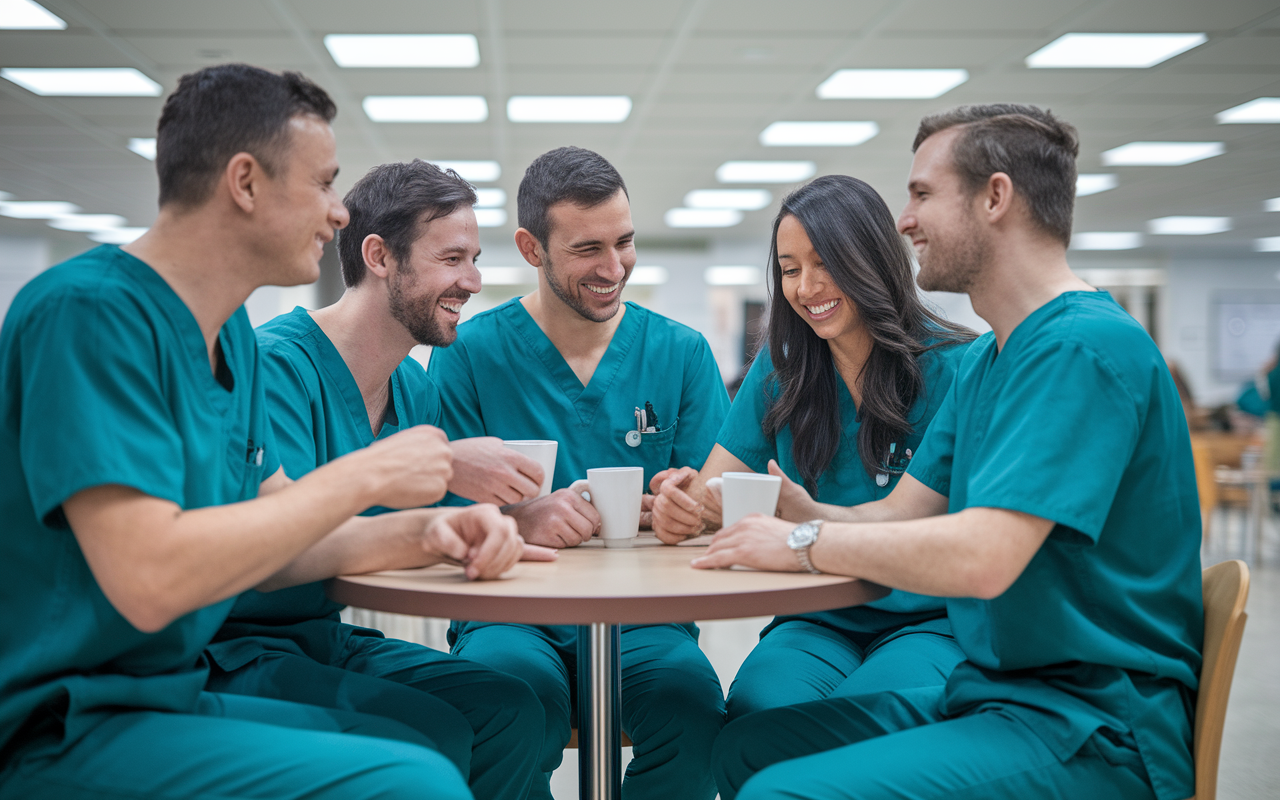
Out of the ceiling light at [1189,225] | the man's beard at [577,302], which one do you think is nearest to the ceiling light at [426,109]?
the man's beard at [577,302]

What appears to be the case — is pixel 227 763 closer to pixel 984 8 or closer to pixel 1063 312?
pixel 1063 312

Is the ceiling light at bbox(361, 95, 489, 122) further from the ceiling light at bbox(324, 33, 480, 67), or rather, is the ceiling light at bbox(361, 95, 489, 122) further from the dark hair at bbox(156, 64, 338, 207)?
the dark hair at bbox(156, 64, 338, 207)

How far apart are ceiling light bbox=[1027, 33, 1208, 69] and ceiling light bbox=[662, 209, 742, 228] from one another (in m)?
5.30

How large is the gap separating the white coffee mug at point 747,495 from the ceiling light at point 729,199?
813cm

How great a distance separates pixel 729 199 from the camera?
9.69m

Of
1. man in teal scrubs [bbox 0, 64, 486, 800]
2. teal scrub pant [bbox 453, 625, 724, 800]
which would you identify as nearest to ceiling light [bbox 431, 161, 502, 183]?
teal scrub pant [bbox 453, 625, 724, 800]

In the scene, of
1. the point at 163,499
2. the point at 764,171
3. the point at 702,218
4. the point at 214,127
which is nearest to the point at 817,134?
the point at 764,171

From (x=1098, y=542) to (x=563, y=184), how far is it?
133cm

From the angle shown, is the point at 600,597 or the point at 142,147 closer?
the point at 600,597

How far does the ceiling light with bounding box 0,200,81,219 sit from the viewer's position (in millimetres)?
9320

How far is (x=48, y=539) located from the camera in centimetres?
102

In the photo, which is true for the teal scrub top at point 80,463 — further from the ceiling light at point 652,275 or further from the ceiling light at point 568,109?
the ceiling light at point 652,275

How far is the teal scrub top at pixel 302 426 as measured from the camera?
1.50 meters

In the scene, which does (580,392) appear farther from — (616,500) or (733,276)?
(733,276)
